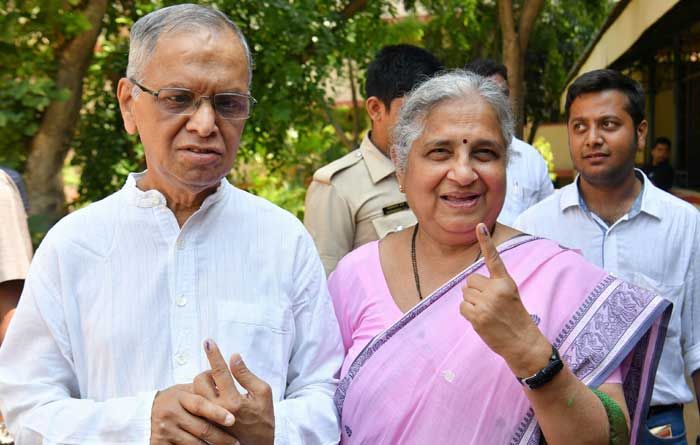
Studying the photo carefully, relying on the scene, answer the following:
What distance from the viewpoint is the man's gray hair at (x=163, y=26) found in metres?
2.02

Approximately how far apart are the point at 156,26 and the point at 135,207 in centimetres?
44

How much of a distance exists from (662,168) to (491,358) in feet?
27.2

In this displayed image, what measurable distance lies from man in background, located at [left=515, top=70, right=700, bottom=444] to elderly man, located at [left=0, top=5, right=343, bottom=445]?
1.56 metres

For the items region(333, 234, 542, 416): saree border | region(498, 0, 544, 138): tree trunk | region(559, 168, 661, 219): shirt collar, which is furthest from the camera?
region(498, 0, 544, 138): tree trunk

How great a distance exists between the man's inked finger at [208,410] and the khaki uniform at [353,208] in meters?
1.61

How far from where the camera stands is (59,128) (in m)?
5.64

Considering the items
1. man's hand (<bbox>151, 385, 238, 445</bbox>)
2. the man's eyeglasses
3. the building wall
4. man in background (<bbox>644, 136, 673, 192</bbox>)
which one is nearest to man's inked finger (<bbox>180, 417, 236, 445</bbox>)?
man's hand (<bbox>151, 385, 238, 445</bbox>)

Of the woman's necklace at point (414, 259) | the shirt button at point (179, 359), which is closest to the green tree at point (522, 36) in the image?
the woman's necklace at point (414, 259)

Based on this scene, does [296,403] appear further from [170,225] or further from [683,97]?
[683,97]

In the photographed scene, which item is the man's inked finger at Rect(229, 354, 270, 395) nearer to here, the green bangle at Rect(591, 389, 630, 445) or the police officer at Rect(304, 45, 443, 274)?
the green bangle at Rect(591, 389, 630, 445)

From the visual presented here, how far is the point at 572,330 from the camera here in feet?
7.35

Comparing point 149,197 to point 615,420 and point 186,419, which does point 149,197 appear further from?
point 615,420

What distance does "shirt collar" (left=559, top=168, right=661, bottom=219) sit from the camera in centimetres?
327

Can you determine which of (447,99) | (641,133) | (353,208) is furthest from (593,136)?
(447,99)
